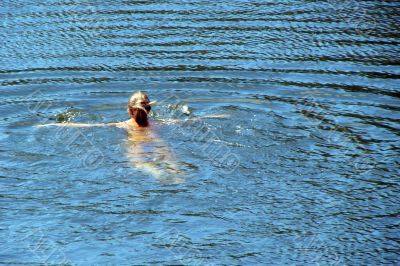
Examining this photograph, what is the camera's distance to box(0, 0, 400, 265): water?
955 cm

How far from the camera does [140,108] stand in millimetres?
12789

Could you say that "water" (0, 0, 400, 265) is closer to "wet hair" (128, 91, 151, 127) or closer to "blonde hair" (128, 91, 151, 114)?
"wet hair" (128, 91, 151, 127)

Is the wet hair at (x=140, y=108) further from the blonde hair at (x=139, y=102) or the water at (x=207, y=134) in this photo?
the water at (x=207, y=134)

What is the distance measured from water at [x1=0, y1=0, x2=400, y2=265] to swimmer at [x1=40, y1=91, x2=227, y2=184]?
10cm

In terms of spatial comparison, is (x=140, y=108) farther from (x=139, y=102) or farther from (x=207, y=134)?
(x=207, y=134)

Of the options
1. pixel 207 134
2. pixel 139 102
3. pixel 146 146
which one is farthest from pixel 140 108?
pixel 207 134

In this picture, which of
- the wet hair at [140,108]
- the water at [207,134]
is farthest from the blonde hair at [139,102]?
the water at [207,134]

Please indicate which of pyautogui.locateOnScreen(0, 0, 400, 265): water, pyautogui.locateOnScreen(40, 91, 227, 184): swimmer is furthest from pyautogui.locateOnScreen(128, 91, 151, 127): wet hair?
pyautogui.locateOnScreen(0, 0, 400, 265): water

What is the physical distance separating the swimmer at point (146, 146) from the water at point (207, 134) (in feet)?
0.32

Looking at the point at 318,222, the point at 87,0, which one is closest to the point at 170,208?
the point at 318,222

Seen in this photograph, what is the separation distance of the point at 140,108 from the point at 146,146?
815mm

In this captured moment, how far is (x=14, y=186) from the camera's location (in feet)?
35.7

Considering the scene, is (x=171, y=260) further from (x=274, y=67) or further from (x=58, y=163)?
(x=274, y=67)

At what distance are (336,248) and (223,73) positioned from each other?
6.57 m
